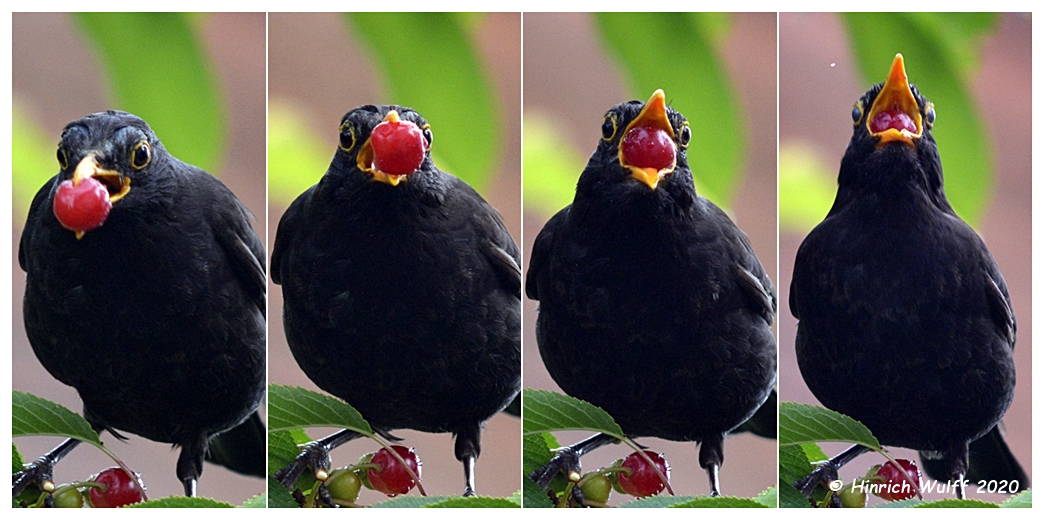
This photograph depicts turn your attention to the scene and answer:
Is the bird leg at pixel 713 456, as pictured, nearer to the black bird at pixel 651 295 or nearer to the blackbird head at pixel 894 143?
the black bird at pixel 651 295

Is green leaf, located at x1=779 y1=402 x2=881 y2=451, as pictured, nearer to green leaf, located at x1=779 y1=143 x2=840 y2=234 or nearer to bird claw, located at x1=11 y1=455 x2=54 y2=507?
green leaf, located at x1=779 y1=143 x2=840 y2=234

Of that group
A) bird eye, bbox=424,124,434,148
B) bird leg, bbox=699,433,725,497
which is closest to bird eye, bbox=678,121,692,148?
bird eye, bbox=424,124,434,148

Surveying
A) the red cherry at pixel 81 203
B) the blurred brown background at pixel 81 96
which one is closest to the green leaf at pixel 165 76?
the blurred brown background at pixel 81 96

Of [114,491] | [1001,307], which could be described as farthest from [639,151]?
[114,491]

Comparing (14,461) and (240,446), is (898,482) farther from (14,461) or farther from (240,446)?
(14,461)

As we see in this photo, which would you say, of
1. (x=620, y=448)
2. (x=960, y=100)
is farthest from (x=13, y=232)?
(x=960, y=100)

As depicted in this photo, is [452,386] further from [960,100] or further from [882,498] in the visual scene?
[960,100]
